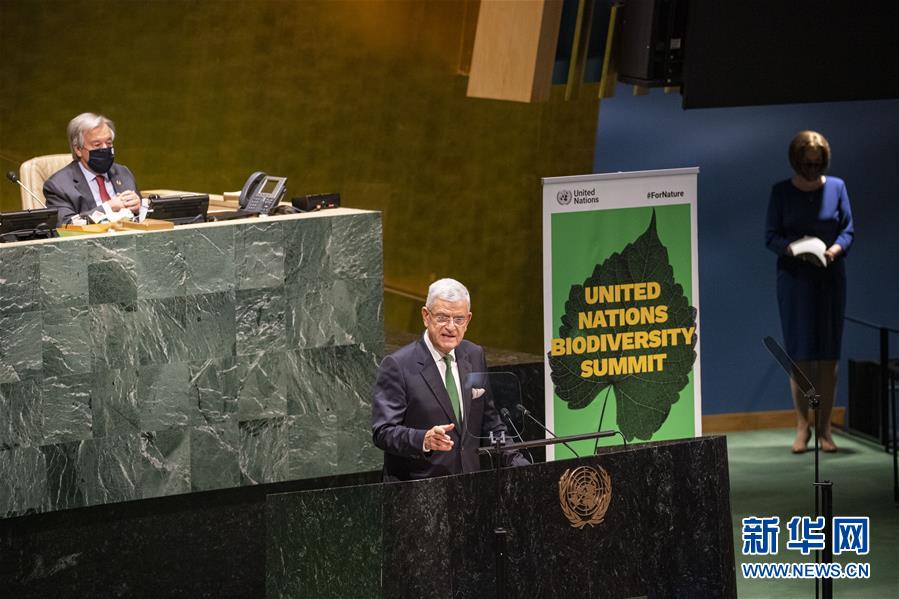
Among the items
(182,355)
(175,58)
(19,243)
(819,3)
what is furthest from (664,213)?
(175,58)

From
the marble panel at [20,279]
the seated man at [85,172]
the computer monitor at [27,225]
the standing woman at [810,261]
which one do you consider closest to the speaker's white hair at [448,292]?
the marble panel at [20,279]

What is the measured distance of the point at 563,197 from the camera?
6289mm

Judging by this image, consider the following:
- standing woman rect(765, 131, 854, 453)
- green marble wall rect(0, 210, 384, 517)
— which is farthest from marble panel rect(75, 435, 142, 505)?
standing woman rect(765, 131, 854, 453)

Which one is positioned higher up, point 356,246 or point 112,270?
point 356,246

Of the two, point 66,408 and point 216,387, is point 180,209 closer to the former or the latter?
point 216,387

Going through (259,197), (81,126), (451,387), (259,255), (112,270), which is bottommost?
(451,387)

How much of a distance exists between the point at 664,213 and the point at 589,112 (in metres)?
2.97

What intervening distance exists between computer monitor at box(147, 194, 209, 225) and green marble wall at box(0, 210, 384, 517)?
0.24 meters

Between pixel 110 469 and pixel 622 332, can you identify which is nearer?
pixel 110 469

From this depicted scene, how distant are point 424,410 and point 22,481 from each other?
5.45ft

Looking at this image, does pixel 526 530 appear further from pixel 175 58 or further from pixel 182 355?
pixel 175 58

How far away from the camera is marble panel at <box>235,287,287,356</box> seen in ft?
20.5

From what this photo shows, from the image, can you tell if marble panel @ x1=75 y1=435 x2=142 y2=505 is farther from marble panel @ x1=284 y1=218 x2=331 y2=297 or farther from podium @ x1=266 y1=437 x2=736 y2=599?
podium @ x1=266 y1=437 x2=736 y2=599

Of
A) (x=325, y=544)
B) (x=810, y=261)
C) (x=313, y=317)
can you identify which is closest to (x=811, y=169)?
(x=810, y=261)
